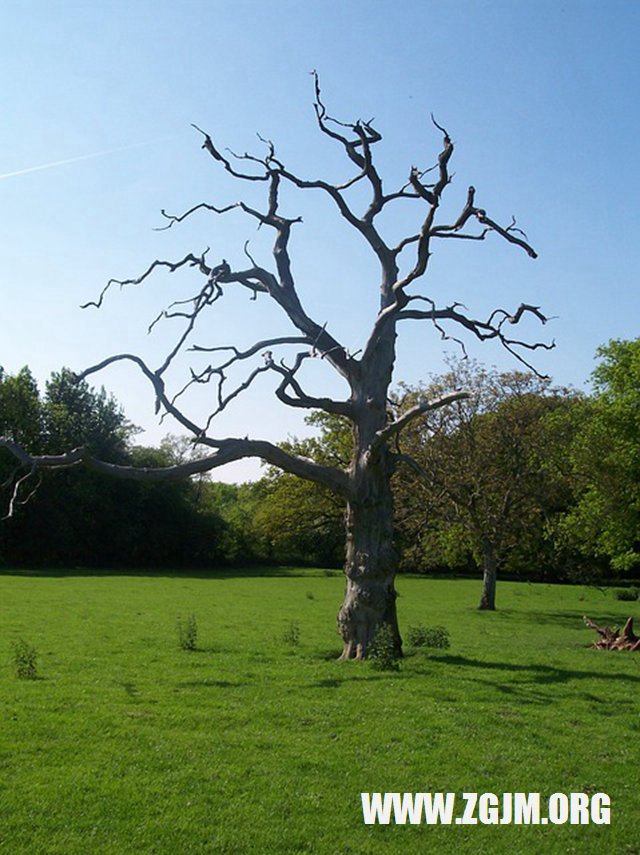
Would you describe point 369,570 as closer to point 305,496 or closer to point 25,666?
point 25,666

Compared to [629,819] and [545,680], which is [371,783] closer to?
[629,819]

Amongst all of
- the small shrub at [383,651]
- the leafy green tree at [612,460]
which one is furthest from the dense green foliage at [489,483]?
the small shrub at [383,651]

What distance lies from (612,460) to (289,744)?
24932mm

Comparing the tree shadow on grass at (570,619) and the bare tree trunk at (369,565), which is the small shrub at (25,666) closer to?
the bare tree trunk at (369,565)

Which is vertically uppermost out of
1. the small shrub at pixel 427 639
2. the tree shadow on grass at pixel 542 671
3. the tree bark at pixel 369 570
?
the tree bark at pixel 369 570

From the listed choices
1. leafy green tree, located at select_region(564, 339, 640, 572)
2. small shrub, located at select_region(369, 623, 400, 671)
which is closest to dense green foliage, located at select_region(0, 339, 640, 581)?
leafy green tree, located at select_region(564, 339, 640, 572)

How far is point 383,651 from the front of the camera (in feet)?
46.6

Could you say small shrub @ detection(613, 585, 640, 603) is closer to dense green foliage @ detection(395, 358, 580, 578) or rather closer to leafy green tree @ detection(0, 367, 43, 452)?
dense green foliage @ detection(395, 358, 580, 578)

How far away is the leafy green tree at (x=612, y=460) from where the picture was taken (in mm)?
30844

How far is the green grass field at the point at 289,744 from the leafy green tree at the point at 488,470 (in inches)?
618

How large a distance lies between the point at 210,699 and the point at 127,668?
3.34 m

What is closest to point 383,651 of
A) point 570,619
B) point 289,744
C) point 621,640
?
point 289,744

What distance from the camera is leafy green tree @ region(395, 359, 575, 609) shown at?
114ft

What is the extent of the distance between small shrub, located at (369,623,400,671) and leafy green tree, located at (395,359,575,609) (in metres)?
19.0
